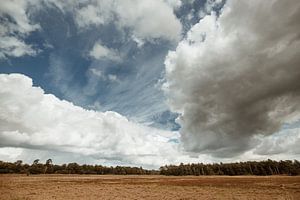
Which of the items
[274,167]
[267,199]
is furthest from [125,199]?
[274,167]

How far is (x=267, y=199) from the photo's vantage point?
29.0 m

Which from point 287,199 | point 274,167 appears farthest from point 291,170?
point 287,199

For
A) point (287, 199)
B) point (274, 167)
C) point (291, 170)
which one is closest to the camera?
point (287, 199)

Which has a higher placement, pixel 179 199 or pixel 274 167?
pixel 274 167

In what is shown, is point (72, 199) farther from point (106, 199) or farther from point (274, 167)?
point (274, 167)

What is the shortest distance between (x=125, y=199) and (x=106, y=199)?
2.23 meters

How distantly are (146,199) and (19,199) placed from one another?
14.3 metres

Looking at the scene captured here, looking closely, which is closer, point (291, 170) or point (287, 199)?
point (287, 199)

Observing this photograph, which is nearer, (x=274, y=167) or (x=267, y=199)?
(x=267, y=199)

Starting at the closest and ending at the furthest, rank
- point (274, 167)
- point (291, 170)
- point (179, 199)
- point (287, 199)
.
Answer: point (287, 199) < point (179, 199) < point (291, 170) < point (274, 167)

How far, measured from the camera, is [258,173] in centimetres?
19525

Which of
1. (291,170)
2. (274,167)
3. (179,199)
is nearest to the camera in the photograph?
(179,199)

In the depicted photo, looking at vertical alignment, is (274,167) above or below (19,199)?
above

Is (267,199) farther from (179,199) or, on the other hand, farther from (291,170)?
(291,170)
